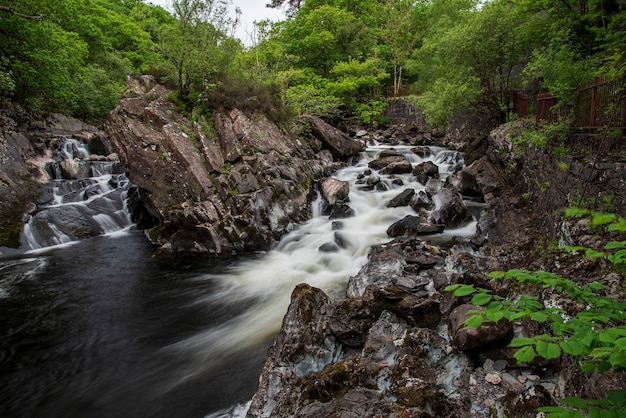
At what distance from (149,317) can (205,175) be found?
6033 mm

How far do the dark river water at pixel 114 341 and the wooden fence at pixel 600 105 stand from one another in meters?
8.08

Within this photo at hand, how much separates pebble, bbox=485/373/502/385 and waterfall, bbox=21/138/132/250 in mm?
14560

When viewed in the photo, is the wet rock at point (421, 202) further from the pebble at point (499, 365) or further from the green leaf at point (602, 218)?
the green leaf at point (602, 218)

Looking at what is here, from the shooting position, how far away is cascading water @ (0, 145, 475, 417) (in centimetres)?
604

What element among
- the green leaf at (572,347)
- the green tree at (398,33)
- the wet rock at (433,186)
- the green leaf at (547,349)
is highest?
the green tree at (398,33)

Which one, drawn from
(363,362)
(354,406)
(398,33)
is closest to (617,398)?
(354,406)

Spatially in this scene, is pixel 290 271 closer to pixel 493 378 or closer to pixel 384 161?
pixel 493 378

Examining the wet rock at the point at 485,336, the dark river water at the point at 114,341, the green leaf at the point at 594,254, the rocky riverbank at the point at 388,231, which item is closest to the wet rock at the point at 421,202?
the rocky riverbank at the point at 388,231

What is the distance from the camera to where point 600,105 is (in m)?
7.03

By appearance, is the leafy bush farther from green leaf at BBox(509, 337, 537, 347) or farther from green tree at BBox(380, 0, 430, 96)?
green tree at BBox(380, 0, 430, 96)

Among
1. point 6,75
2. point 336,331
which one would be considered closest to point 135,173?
point 6,75

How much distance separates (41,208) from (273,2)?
1570 inches

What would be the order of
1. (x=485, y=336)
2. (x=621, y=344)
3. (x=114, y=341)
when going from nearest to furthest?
(x=621, y=344)
(x=485, y=336)
(x=114, y=341)

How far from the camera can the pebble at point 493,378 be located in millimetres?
4473
